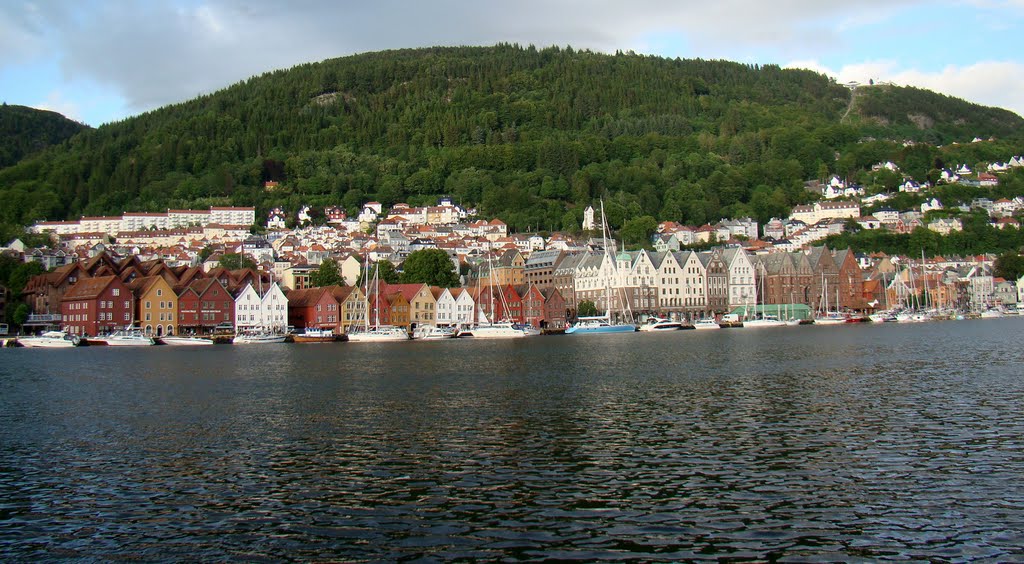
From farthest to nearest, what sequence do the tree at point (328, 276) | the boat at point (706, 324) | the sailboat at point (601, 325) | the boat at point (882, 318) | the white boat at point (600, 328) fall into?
the boat at point (882, 318), the tree at point (328, 276), the boat at point (706, 324), the sailboat at point (601, 325), the white boat at point (600, 328)

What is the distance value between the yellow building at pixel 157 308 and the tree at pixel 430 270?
95.8 ft

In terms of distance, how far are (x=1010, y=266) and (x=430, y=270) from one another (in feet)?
313

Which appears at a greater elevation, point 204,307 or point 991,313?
point 204,307

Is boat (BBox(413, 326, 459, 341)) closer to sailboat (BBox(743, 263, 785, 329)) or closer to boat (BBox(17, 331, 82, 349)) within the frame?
boat (BBox(17, 331, 82, 349))

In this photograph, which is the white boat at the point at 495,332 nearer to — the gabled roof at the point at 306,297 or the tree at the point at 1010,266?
the gabled roof at the point at 306,297

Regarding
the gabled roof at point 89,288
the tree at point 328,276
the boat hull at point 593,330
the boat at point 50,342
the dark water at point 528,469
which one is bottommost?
the dark water at point 528,469

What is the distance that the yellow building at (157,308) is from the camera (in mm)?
97938

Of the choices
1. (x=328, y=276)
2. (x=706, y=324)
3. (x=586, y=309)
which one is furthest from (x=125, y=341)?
(x=706, y=324)

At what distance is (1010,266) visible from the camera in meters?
148

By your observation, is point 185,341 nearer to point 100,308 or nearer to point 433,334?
point 100,308

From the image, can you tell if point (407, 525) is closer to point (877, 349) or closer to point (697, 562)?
point (697, 562)

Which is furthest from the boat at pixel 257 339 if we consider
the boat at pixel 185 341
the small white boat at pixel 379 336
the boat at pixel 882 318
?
the boat at pixel 882 318

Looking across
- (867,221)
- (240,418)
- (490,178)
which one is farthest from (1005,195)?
(240,418)

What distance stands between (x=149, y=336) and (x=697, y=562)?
88.0 meters
